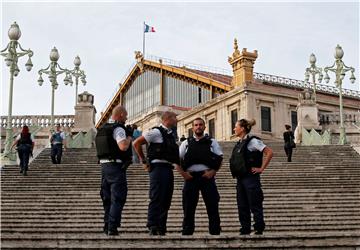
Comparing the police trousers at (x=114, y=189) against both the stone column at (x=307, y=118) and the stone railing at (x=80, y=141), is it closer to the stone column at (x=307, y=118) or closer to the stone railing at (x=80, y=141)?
the stone railing at (x=80, y=141)

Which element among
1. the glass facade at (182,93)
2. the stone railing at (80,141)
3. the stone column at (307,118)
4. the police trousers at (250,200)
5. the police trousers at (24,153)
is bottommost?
the police trousers at (250,200)

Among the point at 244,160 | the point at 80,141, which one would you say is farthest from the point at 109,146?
the point at 80,141

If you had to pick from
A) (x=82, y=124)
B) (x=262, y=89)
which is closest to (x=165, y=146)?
(x=82, y=124)

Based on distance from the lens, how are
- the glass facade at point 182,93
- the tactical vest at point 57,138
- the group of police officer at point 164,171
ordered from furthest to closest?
the glass facade at point 182,93
the tactical vest at point 57,138
the group of police officer at point 164,171

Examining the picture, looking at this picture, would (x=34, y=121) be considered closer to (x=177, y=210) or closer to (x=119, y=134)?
(x=177, y=210)

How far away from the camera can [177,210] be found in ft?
38.6

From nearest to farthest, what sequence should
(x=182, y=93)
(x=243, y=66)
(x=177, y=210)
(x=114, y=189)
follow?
(x=114, y=189), (x=177, y=210), (x=243, y=66), (x=182, y=93)

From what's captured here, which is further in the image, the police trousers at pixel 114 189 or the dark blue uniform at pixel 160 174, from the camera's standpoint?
the dark blue uniform at pixel 160 174

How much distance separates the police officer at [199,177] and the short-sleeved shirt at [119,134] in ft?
2.82

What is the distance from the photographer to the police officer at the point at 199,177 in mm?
7758

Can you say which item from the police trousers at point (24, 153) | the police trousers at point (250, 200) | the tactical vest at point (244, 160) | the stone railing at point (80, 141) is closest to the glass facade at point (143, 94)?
the stone railing at point (80, 141)

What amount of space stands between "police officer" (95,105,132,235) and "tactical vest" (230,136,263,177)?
4.72 feet

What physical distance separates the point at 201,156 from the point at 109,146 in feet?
4.03

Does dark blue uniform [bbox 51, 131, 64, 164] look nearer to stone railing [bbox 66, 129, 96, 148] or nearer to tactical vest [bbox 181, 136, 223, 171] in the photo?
stone railing [bbox 66, 129, 96, 148]
